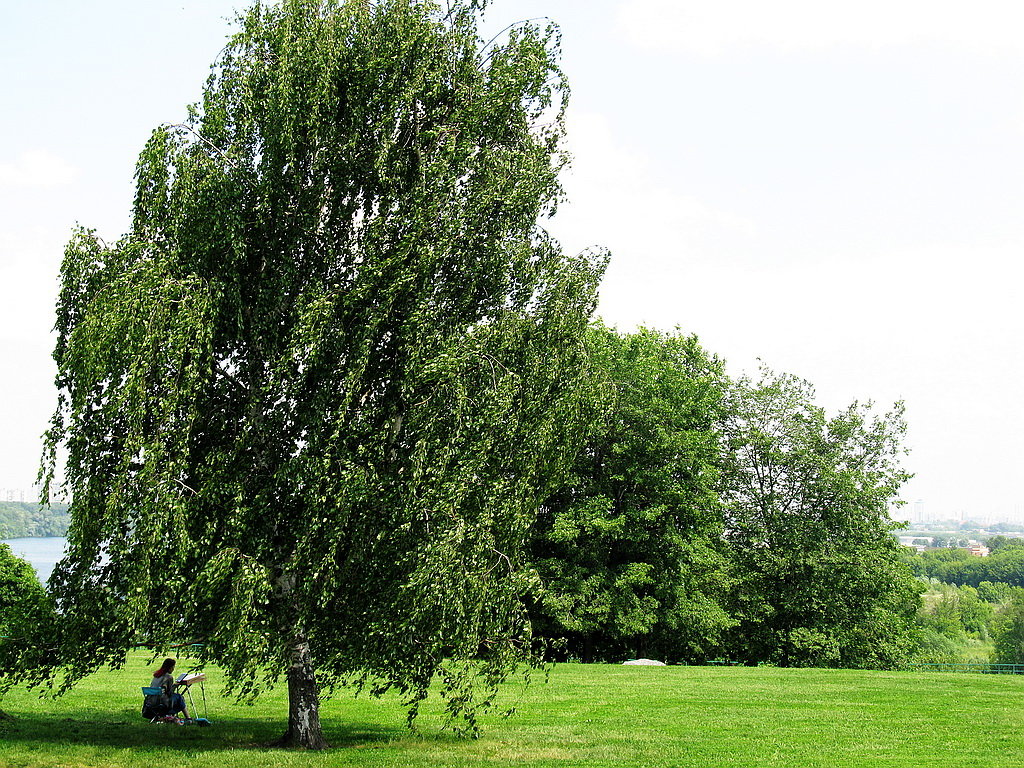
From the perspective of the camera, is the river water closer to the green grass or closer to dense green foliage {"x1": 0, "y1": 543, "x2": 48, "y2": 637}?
dense green foliage {"x1": 0, "y1": 543, "x2": 48, "y2": 637}

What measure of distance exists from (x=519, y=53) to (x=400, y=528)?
25.6 feet

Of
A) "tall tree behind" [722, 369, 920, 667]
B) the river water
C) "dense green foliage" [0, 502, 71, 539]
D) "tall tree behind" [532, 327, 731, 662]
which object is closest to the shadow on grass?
the river water

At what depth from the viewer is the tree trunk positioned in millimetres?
13844

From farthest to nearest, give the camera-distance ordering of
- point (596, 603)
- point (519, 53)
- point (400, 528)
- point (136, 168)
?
1. point (596, 603)
2. point (519, 53)
3. point (136, 168)
4. point (400, 528)

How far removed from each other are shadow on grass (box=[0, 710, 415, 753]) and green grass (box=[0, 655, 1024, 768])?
0.03 m

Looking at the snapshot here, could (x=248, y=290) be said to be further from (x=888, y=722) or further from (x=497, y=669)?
(x=888, y=722)

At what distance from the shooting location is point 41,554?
14512cm

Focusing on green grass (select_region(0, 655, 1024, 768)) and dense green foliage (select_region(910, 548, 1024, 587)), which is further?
dense green foliage (select_region(910, 548, 1024, 587))

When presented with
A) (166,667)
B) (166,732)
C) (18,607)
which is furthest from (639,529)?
(18,607)

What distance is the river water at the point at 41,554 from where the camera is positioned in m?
16.5

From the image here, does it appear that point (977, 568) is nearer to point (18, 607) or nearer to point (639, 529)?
point (639, 529)

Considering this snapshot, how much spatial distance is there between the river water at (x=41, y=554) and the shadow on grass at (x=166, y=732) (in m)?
2.45

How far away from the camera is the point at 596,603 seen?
35906mm

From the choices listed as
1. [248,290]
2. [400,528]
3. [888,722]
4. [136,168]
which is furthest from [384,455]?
[888,722]
